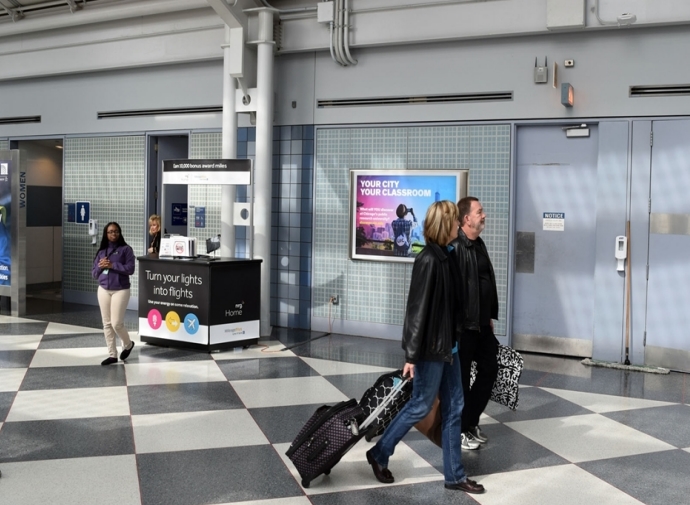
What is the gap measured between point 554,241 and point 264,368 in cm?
356

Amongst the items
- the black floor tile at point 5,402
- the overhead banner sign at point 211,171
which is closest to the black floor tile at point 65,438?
the black floor tile at point 5,402

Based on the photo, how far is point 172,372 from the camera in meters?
6.96

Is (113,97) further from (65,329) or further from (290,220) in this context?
(65,329)

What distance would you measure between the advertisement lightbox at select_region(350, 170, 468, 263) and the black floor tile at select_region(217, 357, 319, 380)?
2036 millimetres

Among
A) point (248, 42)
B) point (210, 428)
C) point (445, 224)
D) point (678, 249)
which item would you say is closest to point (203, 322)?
point (210, 428)

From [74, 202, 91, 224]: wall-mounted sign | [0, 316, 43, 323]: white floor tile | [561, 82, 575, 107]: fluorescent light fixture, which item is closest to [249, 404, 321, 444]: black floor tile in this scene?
[561, 82, 575, 107]: fluorescent light fixture

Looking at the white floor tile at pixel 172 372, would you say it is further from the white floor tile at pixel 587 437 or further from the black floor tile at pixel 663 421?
the black floor tile at pixel 663 421

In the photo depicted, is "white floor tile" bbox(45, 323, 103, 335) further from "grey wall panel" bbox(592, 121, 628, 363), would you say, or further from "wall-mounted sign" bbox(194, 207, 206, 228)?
"grey wall panel" bbox(592, 121, 628, 363)

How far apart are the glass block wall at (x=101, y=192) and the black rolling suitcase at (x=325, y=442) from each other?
7482mm

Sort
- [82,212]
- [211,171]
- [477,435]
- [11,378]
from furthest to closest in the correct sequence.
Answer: [82,212], [211,171], [11,378], [477,435]

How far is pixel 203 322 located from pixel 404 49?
158 inches

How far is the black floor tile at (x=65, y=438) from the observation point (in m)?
4.64

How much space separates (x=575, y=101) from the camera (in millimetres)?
8031

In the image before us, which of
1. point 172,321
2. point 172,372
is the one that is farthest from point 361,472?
point 172,321
